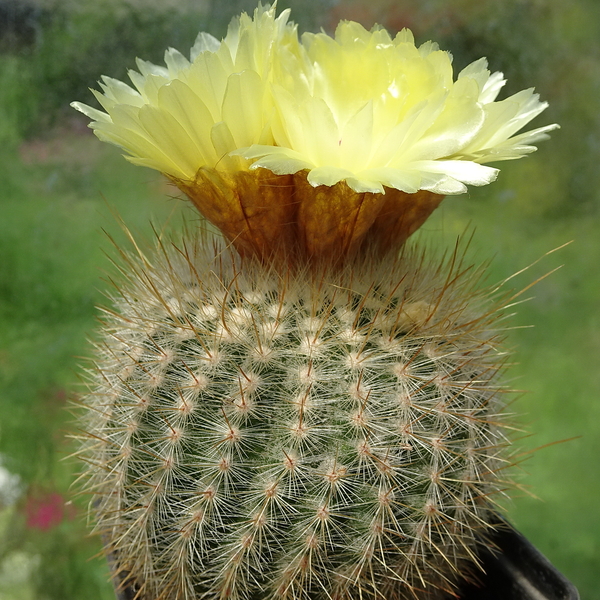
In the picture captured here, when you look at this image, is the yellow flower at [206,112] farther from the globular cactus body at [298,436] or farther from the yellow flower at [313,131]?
the globular cactus body at [298,436]

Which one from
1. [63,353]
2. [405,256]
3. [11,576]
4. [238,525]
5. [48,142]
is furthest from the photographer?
[48,142]

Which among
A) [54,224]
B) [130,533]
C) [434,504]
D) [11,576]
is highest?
[434,504]

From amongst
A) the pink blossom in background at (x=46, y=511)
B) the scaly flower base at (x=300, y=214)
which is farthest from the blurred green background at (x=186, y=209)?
the scaly flower base at (x=300, y=214)

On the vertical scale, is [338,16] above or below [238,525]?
above

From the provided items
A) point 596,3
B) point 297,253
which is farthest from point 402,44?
point 596,3

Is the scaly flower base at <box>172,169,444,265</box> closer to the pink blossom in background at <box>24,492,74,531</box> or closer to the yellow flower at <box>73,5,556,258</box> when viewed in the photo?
the yellow flower at <box>73,5,556,258</box>

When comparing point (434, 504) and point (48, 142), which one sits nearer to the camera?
point (434, 504)

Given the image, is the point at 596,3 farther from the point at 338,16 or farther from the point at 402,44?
the point at 402,44

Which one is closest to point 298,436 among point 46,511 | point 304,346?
point 304,346
